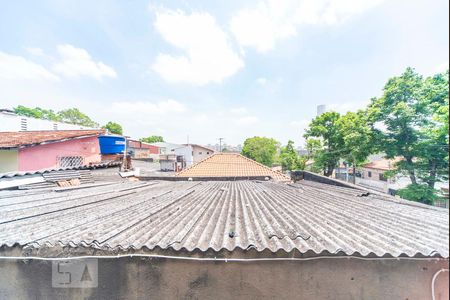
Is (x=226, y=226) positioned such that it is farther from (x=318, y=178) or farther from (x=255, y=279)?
(x=318, y=178)

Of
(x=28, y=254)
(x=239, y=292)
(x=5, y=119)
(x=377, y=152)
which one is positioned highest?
(x=5, y=119)

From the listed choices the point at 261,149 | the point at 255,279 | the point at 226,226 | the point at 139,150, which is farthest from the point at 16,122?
the point at 261,149

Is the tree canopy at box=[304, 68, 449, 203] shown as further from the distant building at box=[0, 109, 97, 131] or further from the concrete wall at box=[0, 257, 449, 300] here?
the distant building at box=[0, 109, 97, 131]

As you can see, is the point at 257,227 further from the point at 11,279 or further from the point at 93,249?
the point at 11,279

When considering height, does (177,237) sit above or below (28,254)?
above

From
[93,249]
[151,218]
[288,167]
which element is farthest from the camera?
[288,167]

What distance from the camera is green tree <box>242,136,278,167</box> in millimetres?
38031

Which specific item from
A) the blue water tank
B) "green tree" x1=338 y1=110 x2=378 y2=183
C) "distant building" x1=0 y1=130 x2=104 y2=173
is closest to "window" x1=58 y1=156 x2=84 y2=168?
"distant building" x1=0 y1=130 x2=104 y2=173

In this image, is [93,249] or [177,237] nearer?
[93,249]

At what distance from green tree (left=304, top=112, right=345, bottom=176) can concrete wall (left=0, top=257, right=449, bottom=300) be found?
18.7 m

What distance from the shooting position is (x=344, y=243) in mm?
2193

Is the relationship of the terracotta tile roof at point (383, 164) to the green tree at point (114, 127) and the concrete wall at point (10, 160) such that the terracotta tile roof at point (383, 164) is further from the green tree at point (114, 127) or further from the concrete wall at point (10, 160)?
the green tree at point (114, 127)

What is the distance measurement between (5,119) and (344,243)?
73.2 ft

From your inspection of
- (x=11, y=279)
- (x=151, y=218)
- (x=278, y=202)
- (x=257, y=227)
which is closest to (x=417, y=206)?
(x=278, y=202)
